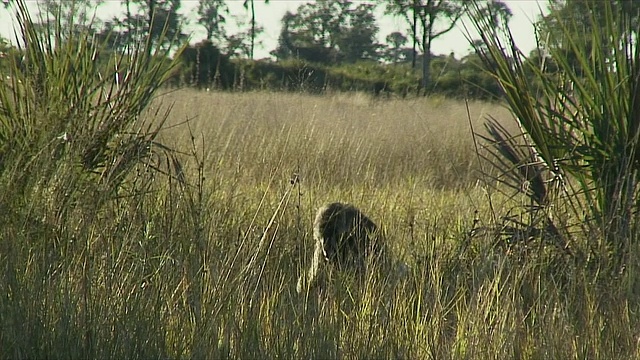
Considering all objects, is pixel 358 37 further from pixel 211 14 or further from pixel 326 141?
pixel 326 141

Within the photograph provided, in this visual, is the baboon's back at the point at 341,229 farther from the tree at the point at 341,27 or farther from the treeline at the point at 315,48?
the tree at the point at 341,27

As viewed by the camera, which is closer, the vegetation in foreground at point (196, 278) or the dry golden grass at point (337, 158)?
the vegetation in foreground at point (196, 278)

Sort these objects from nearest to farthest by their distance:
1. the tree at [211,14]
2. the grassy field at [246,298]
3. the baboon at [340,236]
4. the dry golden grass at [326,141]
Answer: the grassy field at [246,298]
the baboon at [340,236]
the dry golden grass at [326,141]
the tree at [211,14]

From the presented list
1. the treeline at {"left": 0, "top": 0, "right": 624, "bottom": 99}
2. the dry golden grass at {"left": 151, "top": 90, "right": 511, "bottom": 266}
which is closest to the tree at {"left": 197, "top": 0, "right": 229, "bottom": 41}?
the treeline at {"left": 0, "top": 0, "right": 624, "bottom": 99}

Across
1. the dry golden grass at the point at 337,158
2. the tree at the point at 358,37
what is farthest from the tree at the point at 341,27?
the dry golden grass at the point at 337,158

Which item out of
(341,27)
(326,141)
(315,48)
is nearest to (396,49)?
(341,27)

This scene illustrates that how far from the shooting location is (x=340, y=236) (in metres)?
3.98

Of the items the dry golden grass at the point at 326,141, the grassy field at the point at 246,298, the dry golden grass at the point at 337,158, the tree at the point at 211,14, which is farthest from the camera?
the tree at the point at 211,14

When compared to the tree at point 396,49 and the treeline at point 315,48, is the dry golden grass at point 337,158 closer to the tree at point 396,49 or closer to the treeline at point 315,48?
the treeline at point 315,48

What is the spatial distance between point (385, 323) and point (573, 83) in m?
1.60

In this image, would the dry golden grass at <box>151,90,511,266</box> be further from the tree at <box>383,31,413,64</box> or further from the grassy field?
the tree at <box>383,31,413,64</box>

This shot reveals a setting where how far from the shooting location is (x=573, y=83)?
3.81 meters

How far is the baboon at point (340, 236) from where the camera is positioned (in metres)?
3.85

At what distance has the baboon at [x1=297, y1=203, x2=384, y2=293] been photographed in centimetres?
385
